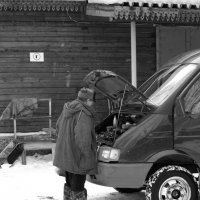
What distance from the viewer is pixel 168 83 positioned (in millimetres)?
6559

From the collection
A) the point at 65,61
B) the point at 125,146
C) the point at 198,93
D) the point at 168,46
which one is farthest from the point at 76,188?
the point at 168,46

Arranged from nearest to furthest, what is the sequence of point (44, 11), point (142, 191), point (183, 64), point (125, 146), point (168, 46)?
point (125, 146) → point (183, 64) → point (142, 191) → point (44, 11) → point (168, 46)

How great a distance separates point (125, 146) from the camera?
19.7 feet

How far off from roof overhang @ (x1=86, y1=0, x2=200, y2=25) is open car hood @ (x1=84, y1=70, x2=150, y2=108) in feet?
13.2

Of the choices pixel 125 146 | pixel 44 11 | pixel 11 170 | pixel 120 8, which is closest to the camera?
pixel 125 146

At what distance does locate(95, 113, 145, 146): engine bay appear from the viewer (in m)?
6.38

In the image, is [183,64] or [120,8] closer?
[183,64]

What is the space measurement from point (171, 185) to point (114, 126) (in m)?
1.23

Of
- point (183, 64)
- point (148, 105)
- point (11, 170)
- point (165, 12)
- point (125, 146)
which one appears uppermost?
point (165, 12)

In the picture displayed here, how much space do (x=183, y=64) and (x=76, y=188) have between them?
219 cm

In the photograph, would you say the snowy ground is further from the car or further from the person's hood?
the person's hood

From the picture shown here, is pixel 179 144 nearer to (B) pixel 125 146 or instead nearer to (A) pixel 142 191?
(B) pixel 125 146

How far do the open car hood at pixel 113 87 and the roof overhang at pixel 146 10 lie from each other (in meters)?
4.01

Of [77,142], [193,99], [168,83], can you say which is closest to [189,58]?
[168,83]
